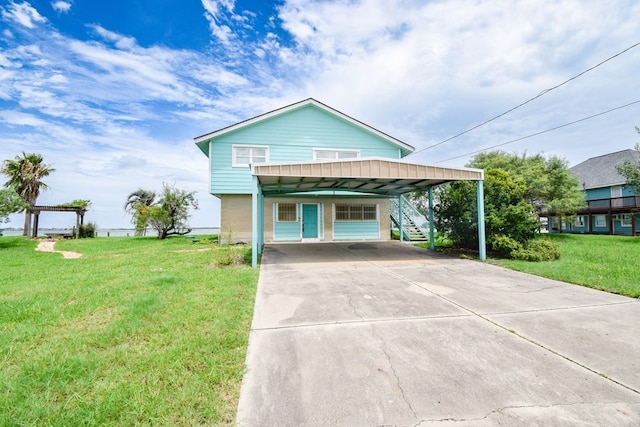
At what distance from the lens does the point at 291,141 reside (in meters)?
13.6

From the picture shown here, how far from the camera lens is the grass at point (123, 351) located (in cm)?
200

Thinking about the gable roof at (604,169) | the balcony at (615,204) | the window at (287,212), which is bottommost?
the window at (287,212)

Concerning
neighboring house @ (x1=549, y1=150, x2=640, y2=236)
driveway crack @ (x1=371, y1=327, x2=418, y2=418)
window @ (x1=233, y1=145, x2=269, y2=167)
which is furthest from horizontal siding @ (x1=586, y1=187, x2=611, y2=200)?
driveway crack @ (x1=371, y1=327, x2=418, y2=418)

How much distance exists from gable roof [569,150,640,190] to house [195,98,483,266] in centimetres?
2122

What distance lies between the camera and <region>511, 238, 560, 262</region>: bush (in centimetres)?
854

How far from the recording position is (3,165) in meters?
19.4

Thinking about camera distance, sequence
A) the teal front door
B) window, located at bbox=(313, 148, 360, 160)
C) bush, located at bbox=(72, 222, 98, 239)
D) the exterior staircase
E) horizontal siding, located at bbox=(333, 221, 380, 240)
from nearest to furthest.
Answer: window, located at bbox=(313, 148, 360, 160) < the teal front door < the exterior staircase < horizontal siding, located at bbox=(333, 221, 380, 240) < bush, located at bbox=(72, 222, 98, 239)

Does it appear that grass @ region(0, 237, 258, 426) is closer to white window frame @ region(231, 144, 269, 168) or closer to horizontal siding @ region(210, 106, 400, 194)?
horizontal siding @ region(210, 106, 400, 194)

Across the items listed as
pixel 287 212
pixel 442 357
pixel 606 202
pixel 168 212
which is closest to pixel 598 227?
pixel 606 202

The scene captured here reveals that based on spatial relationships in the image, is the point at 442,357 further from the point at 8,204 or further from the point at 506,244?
the point at 8,204

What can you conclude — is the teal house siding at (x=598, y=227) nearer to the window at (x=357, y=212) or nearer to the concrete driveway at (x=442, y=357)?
the window at (x=357, y=212)

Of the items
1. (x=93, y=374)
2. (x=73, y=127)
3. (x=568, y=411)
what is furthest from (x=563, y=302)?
(x=73, y=127)

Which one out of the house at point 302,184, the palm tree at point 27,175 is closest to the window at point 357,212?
the house at point 302,184

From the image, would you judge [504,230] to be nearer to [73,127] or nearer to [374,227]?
[374,227]
